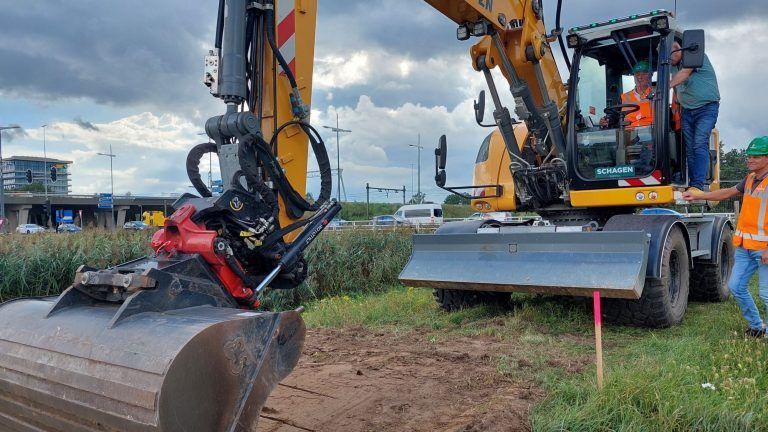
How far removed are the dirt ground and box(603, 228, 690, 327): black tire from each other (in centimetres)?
138

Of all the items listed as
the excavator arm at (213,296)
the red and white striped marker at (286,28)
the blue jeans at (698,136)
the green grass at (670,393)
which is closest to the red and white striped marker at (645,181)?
the blue jeans at (698,136)

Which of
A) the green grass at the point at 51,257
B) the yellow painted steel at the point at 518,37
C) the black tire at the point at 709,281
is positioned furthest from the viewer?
the green grass at the point at 51,257

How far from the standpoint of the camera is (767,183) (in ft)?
17.0

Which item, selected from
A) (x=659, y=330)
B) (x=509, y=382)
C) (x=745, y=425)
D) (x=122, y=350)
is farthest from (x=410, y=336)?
(x=122, y=350)

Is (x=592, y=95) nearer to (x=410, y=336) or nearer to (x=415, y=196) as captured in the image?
(x=410, y=336)

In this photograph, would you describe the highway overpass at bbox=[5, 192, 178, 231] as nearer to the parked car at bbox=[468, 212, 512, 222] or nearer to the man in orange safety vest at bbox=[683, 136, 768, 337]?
the parked car at bbox=[468, 212, 512, 222]

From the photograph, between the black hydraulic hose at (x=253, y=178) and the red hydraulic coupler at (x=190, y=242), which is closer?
the red hydraulic coupler at (x=190, y=242)

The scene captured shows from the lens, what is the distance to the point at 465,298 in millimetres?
7375

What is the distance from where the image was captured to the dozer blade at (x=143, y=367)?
253 cm

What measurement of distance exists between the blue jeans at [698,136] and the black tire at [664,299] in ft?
2.10

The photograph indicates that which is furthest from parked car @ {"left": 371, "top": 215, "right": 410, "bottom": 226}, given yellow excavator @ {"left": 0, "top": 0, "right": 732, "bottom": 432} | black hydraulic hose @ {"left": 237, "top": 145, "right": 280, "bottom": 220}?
black hydraulic hose @ {"left": 237, "top": 145, "right": 280, "bottom": 220}

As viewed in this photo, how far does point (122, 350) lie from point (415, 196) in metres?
58.5

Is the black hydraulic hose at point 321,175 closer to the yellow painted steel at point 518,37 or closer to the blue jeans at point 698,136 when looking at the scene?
the yellow painted steel at point 518,37

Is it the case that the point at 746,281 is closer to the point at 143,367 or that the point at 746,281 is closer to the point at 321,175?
the point at 321,175
